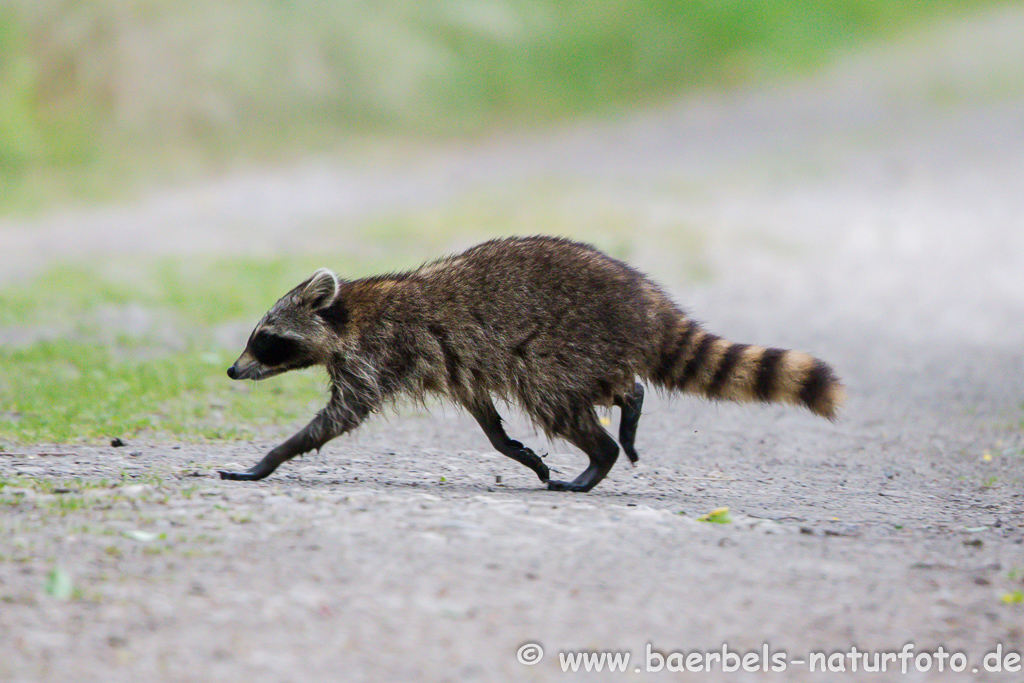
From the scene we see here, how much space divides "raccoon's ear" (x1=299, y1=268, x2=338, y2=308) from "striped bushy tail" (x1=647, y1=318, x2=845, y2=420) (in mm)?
1653

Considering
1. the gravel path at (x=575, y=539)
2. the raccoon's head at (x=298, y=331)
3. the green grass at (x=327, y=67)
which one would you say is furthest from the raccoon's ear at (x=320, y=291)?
the green grass at (x=327, y=67)

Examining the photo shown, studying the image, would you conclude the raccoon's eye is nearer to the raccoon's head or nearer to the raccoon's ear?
the raccoon's head

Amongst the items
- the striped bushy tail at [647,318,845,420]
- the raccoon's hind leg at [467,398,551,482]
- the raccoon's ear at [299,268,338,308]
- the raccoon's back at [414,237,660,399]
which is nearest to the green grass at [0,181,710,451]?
the raccoon's ear at [299,268,338,308]

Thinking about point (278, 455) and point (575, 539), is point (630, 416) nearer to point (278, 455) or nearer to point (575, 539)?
point (575, 539)

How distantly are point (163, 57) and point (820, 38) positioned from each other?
616 inches

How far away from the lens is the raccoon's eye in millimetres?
Answer: 6336

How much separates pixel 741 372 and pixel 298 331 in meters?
2.22

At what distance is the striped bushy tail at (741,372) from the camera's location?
18.9 ft

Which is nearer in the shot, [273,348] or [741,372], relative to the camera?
[741,372]

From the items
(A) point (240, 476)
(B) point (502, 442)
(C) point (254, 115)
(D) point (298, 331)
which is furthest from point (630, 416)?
(C) point (254, 115)

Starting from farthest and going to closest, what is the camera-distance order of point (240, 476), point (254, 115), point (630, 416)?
point (254, 115), point (630, 416), point (240, 476)

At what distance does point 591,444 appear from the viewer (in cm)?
607

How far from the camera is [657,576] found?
445 cm

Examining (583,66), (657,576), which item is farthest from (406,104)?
(657,576)
